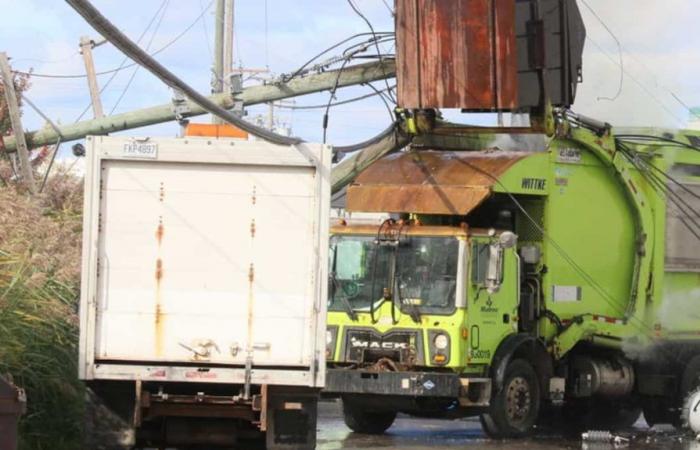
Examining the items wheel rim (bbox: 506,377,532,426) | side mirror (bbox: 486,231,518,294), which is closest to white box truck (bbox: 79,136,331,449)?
side mirror (bbox: 486,231,518,294)

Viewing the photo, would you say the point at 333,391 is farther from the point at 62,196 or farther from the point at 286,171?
the point at 62,196

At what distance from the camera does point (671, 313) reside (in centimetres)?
1822

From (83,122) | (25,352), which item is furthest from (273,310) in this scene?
(83,122)

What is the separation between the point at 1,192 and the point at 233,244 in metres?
3.43

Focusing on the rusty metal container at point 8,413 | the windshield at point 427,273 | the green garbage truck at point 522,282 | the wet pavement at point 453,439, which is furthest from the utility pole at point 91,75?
the rusty metal container at point 8,413

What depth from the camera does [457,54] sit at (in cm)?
1661

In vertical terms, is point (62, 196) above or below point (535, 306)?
above

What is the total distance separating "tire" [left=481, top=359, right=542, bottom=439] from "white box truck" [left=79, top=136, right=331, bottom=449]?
16.4 feet

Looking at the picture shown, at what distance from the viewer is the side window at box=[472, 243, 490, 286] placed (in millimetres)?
15812

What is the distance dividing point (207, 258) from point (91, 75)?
636 inches

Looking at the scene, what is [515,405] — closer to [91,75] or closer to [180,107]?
[180,107]

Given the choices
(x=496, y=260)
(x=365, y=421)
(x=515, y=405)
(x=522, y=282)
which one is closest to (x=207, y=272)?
(x=496, y=260)

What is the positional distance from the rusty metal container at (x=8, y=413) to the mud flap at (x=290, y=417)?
2.67 meters

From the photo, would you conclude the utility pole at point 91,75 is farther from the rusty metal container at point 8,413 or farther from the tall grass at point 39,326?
the rusty metal container at point 8,413
